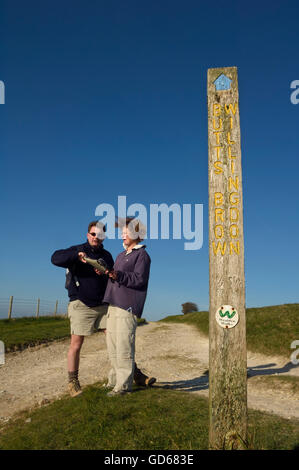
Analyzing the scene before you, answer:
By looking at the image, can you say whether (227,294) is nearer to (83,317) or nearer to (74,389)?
(83,317)

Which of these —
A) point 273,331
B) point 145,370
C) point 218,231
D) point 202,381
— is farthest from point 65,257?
point 273,331

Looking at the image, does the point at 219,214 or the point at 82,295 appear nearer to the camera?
the point at 219,214

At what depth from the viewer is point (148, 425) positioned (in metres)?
4.48

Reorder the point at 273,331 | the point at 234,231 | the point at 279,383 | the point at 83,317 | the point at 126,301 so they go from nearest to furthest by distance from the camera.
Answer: the point at 234,231 → the point at 126,301 → the point at 83,317 → the point at 279,383 → the point at 273,331

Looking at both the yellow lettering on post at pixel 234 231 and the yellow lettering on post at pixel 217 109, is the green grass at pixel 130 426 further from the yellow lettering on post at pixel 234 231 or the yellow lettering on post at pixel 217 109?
the yellow lettering on post at pixel 217 109

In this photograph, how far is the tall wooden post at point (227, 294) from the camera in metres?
3.69

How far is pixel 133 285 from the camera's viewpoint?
5922mm

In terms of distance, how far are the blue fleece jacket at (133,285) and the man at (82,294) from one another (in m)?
0.40

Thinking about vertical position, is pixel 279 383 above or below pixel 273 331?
above

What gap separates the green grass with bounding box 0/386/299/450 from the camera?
4.02 meters

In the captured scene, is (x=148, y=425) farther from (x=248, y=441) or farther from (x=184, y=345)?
(x=184, y=345)

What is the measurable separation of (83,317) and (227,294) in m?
3.56
